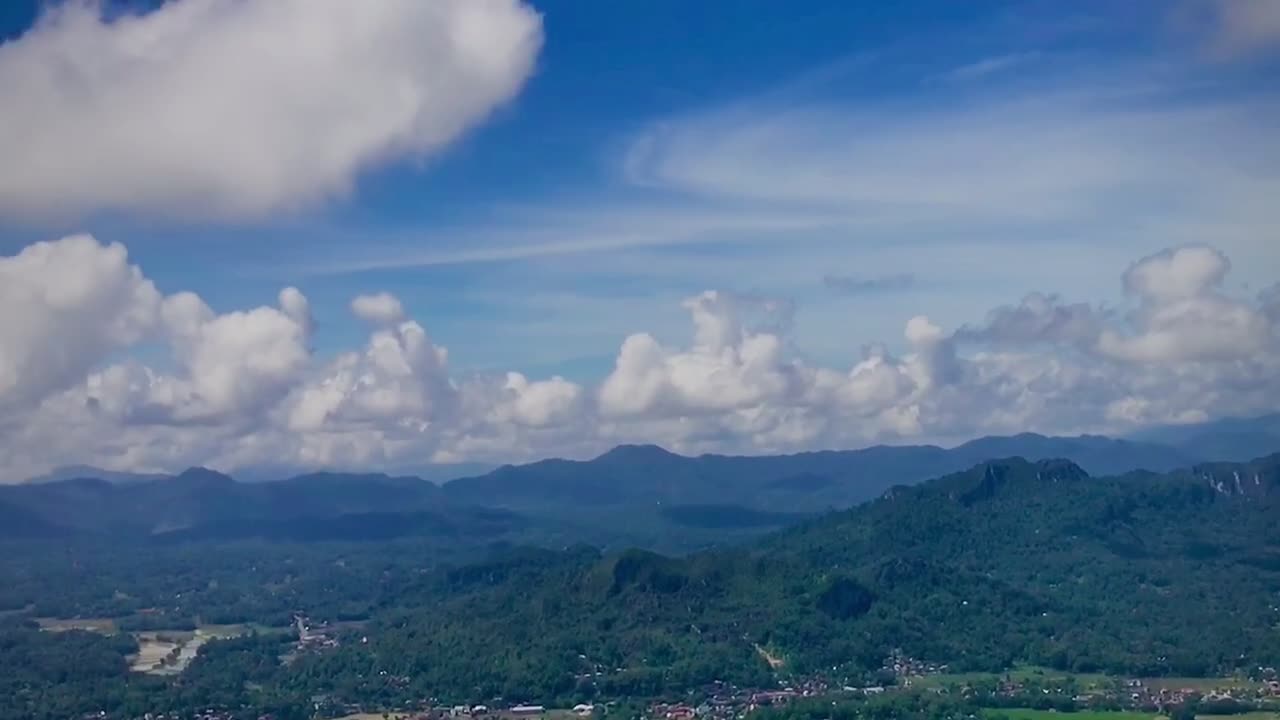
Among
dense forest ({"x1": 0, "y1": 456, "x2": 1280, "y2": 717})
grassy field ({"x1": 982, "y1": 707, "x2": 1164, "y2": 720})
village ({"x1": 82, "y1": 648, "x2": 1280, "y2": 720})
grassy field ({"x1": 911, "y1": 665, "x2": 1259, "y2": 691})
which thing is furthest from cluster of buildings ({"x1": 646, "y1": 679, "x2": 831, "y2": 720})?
grassy field ({"x1": 982, "y1": 707, "x2": 1164, "y2": 720})

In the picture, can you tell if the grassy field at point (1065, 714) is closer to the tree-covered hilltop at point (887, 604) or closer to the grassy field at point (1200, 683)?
the grassy field at point (1200, 683)

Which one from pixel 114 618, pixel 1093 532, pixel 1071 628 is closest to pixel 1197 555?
pixel 1093 532

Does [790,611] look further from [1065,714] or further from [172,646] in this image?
[172,646]

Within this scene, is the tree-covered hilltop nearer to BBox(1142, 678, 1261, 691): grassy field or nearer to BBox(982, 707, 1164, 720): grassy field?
BBox(1142, 678, 1261, 691): grassy field

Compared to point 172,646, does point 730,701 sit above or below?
below

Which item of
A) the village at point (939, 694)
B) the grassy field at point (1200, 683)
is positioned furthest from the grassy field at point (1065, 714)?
the grassy field at point (1200, 683)

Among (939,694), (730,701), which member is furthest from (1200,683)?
(730,701)

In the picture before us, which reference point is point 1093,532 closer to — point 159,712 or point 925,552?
point 925,552
